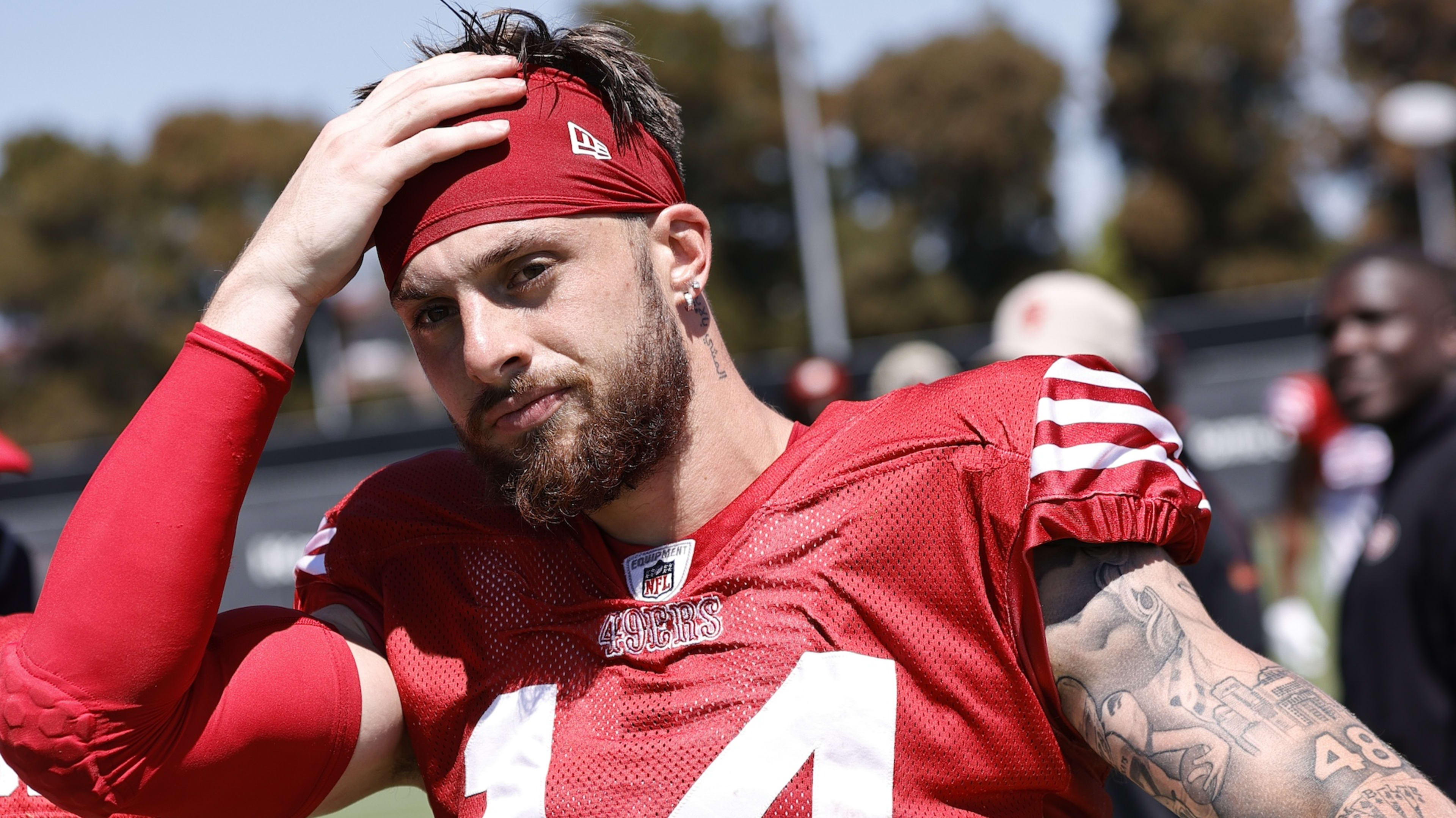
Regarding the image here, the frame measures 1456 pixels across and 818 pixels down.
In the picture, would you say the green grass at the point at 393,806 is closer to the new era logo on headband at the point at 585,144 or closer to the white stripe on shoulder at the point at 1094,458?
the new era logo on headband at the point at 585,144

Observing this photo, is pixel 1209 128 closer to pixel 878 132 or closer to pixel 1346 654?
pixel 878 132

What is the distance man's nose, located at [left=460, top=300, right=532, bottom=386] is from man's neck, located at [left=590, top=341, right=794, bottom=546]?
25cm

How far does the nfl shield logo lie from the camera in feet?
6.04

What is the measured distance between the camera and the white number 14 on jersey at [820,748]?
162 centimetres

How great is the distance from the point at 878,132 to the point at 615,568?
34.5 meters

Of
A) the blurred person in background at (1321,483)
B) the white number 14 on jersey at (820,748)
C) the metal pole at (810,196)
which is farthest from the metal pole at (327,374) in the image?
the white number 14 on jersey at (820,748)

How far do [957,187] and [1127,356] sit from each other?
3180cm

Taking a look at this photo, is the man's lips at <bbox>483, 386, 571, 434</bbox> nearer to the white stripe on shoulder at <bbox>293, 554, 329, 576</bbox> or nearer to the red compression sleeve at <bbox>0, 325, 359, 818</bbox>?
the red compression sleeve at <bbox>0, 325, 359, 818</bbox>

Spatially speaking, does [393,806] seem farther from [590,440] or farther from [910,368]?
[910,368]

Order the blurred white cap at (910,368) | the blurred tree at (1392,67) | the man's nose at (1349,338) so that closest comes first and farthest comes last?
the man's nose at (1349,338) < the blurred white cap at (910,368) < the blurred tree at (1392,67)

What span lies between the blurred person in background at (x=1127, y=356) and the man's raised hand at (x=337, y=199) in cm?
187

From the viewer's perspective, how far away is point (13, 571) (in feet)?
9.06

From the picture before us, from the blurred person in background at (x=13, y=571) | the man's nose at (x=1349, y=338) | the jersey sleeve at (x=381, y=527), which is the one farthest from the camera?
the man's nose at (x=1349, y=338)

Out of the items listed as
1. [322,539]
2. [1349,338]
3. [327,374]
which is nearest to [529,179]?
[322,539]
